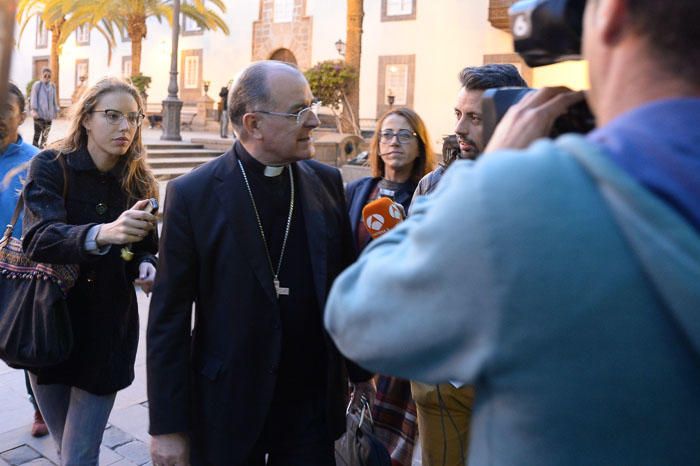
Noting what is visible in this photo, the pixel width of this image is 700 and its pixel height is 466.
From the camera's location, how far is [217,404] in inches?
90.1

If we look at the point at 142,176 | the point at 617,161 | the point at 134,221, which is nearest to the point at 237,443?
the point at 134,221

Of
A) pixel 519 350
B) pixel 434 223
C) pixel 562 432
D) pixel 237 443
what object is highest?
pixel 434 223

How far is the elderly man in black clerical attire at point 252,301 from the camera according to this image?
2279mm

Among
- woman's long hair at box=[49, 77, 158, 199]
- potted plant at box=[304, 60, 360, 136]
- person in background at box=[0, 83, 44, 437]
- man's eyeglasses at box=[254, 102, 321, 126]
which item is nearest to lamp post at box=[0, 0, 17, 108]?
man's eyeglasses at box=[254, 102, 321, 126]

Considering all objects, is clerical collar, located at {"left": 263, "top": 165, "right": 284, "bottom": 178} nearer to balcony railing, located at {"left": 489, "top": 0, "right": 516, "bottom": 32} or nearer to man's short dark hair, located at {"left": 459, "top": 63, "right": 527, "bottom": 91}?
man's short dark hair, located at {"left": 459, "top": 63, "right": 527, "bottom": 91}

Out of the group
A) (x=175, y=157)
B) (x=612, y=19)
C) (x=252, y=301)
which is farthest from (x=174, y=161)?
(x=612, y=19)

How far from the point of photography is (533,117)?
1.14 m

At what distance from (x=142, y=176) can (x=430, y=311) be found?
95.7 inches

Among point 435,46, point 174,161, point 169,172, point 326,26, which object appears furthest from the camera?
point 326,26

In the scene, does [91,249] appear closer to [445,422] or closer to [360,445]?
[360,445]

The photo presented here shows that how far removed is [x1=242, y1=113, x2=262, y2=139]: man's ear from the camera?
8.18ft

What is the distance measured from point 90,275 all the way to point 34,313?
0.26 metres

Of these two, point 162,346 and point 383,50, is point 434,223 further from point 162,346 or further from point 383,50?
point 383,50

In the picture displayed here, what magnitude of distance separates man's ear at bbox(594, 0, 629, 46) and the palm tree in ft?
88.4
